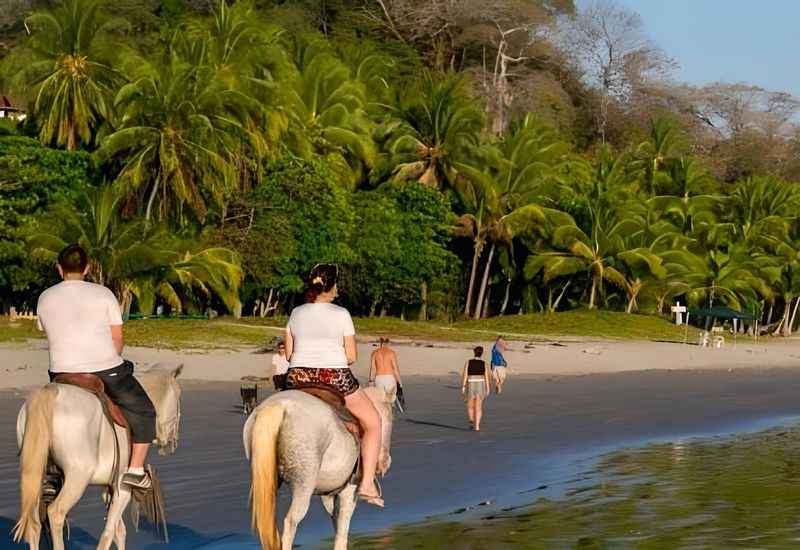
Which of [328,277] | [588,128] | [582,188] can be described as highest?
[588,128]

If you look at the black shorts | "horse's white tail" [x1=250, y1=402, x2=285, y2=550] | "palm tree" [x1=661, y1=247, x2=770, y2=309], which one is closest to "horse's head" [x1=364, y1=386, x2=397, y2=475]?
"horse's white tail" [x1=250, y1=402, x2=285, y2=550]

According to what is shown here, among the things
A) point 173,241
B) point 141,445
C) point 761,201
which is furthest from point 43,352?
point 761,201

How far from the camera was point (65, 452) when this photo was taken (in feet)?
25.2

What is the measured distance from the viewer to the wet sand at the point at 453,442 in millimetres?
11320

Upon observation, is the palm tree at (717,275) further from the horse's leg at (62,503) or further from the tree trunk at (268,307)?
the horse's leg at (62,503)

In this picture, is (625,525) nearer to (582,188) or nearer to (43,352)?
(43,352)

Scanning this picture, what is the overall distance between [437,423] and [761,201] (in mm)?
55912

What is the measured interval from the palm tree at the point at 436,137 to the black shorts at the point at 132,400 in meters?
46.7

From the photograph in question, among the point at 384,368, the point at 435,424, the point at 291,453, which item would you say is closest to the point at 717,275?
the point at 435,424

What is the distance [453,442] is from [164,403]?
9.18 metres

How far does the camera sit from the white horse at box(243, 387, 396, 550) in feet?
25.1

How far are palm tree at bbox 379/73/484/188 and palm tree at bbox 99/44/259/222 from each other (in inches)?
441

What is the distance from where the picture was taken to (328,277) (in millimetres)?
8367

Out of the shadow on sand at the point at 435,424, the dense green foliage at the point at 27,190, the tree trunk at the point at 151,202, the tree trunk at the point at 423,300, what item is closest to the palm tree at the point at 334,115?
the tree trunk at the point at 423,300
